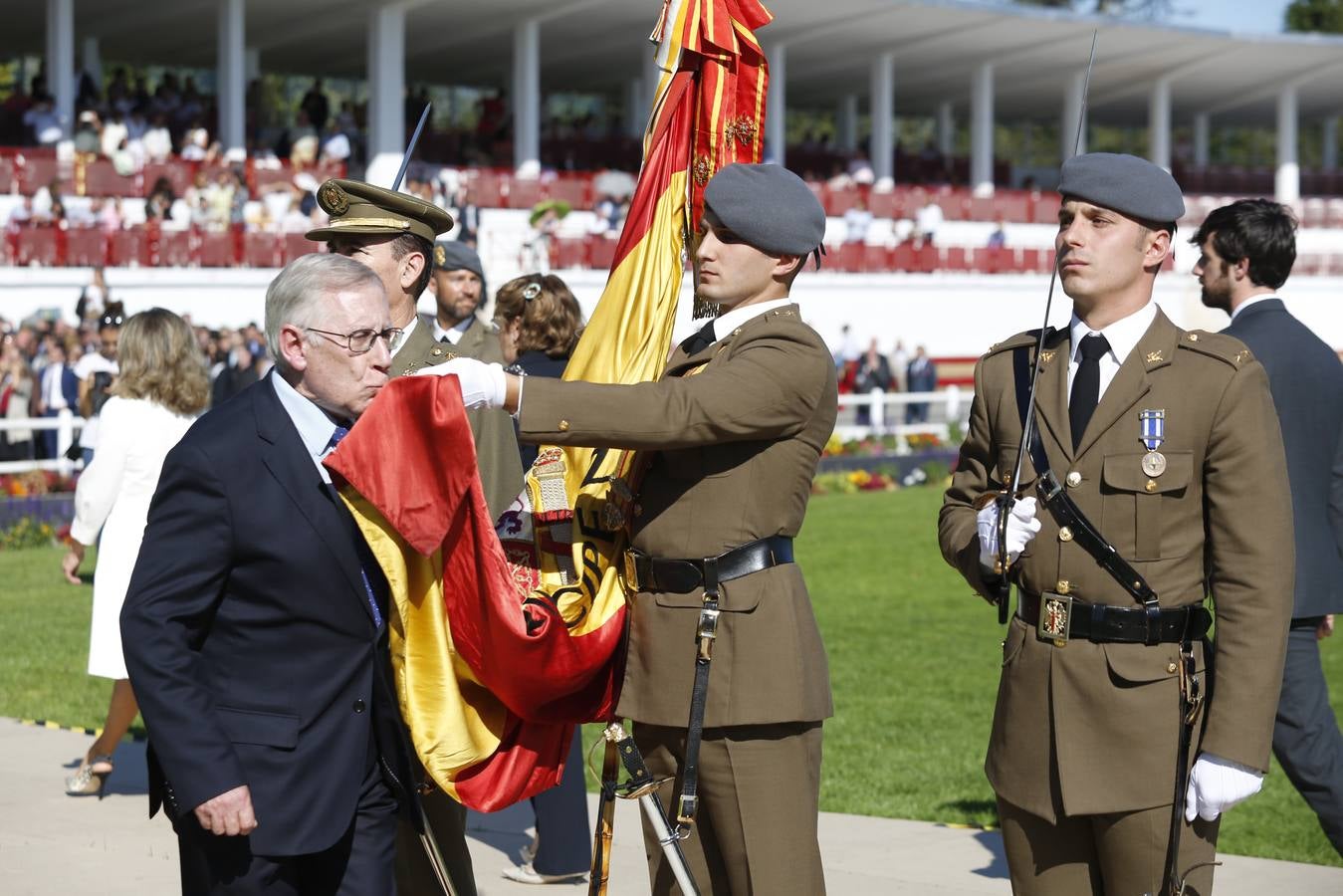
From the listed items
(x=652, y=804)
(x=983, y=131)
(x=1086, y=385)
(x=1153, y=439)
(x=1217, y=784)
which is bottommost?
(x=652, y=804)

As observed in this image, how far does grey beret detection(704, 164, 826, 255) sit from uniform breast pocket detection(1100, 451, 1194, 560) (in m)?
0.85

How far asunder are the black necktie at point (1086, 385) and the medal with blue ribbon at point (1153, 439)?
0.14 metres

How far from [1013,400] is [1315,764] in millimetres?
2120

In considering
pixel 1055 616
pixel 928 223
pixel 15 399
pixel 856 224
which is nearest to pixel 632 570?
pixel 1055 616

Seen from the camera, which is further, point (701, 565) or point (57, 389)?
point (57, 389)

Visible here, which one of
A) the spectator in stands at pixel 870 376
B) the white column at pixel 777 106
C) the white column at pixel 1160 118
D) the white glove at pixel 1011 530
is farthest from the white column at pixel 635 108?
the white glove at pixel 1011 530

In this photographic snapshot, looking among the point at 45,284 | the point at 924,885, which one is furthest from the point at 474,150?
the point at 924,885

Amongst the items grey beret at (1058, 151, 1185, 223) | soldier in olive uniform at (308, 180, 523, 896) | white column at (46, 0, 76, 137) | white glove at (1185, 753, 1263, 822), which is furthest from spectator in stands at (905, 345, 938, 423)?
white glove at (1185, 753, 1263, 822)

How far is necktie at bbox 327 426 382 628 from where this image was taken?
377 cm

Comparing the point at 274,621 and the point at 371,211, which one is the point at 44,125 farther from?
the point at 274,621

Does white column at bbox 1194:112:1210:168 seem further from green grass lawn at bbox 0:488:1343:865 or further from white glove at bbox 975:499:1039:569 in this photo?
white glove at bbox 975:499:1039:569

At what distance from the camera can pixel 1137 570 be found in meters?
3.77

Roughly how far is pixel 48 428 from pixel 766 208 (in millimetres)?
15694

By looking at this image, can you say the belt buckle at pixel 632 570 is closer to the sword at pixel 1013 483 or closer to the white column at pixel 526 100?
the sword at pixel 1013 483
